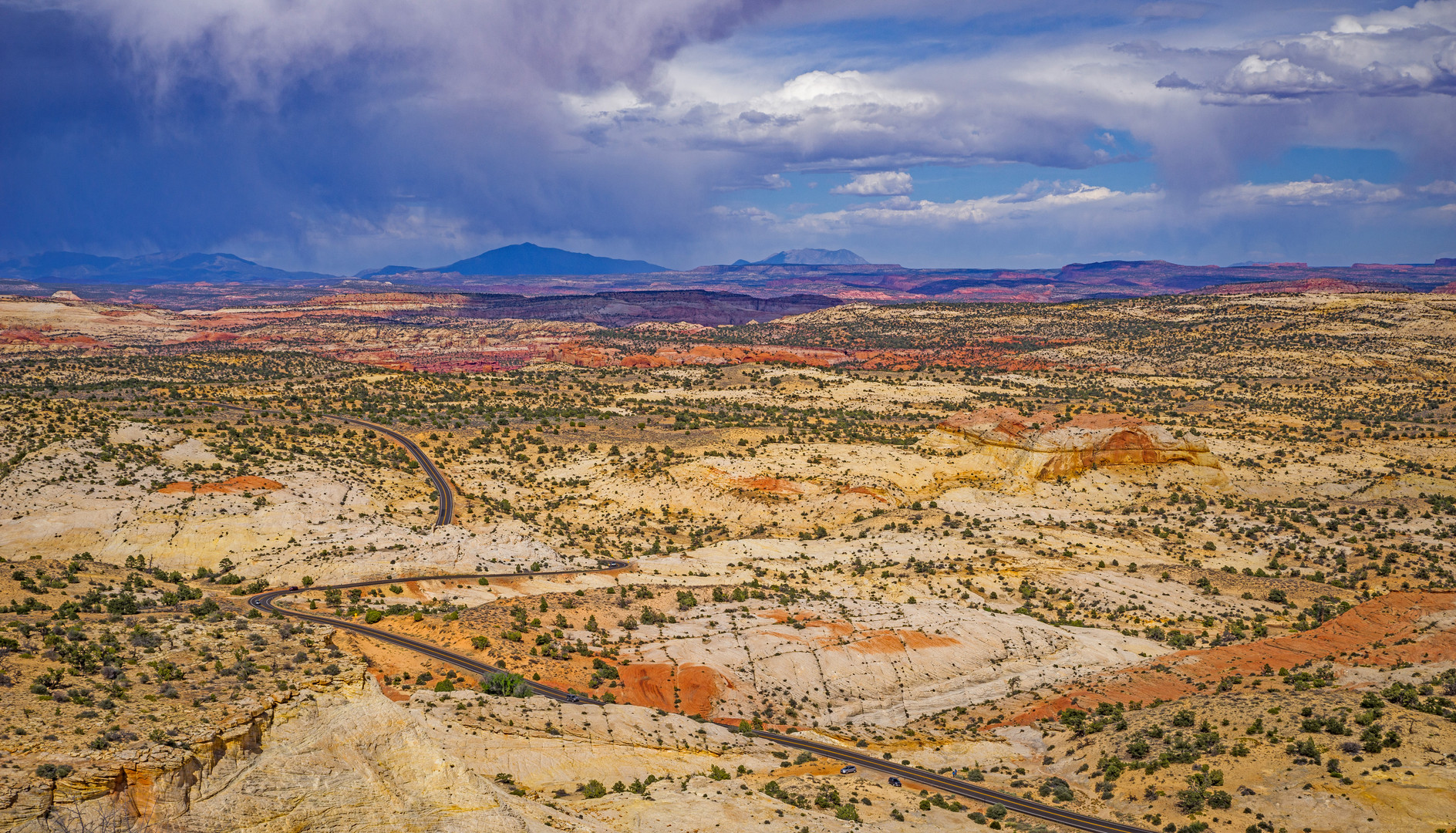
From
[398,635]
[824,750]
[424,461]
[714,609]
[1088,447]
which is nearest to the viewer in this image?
[824,750]

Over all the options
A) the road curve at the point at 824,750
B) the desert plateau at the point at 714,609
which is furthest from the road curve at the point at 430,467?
the road curve at the point at 824,750

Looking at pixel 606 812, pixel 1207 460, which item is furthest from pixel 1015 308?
pixel 606 812

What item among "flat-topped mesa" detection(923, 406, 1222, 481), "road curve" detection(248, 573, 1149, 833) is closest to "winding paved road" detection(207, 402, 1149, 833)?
"road curve" detection(248, 573, 1149, 833)

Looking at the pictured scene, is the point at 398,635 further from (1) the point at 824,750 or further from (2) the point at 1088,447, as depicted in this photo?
(2) the point at 1088,447

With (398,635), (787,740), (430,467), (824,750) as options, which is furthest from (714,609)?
(430,467)

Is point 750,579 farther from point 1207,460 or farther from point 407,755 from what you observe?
point 1207,460

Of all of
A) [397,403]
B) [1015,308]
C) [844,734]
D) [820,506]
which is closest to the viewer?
[844,734]

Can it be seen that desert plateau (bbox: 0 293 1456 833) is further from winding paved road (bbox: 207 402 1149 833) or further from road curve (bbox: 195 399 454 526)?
road curve (bbox: 195 399 454 526)
